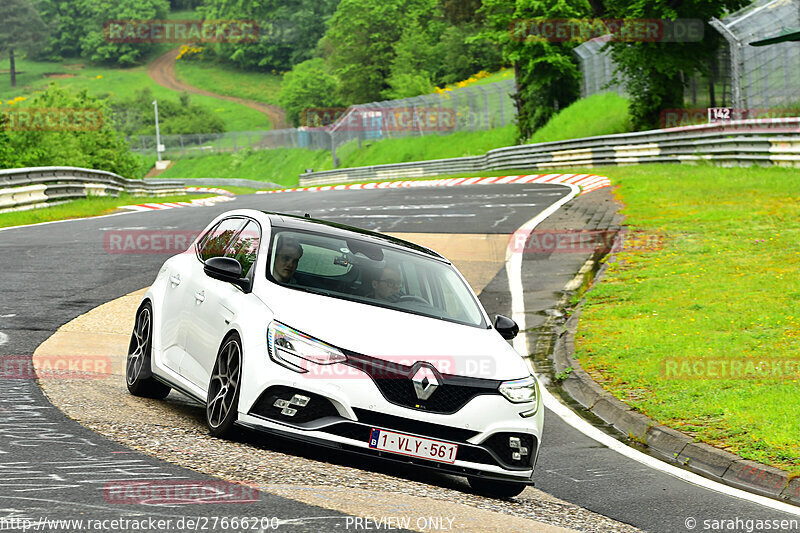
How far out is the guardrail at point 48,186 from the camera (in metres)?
26.4

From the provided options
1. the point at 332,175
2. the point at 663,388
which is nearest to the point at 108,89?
the point at 332,175

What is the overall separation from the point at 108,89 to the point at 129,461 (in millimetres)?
→ 165154

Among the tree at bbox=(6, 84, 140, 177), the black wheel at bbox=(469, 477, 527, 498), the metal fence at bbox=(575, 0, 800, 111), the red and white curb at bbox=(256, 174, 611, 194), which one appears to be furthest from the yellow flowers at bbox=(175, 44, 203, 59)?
the black wheel at bbox=(469, 477, 527, 498)

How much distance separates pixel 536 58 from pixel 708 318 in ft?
137

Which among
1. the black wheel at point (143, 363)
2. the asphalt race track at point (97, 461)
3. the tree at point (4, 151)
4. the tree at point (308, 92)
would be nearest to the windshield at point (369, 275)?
the asphalt race track at point (97, 461)

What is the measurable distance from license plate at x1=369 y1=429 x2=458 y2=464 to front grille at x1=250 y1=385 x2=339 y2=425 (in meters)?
0.29

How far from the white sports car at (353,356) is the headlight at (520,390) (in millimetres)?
11

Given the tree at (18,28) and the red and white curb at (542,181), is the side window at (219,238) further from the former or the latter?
the tree at (18,28)

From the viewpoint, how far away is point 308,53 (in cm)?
17438

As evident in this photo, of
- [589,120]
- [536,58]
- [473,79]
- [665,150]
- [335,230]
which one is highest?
[473,79]

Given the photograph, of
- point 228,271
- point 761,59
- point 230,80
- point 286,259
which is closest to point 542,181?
point 761,59

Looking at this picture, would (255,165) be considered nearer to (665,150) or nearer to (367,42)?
(367,42)

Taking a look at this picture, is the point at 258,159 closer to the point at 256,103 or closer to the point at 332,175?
the point at 332,175

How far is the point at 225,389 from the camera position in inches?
274
